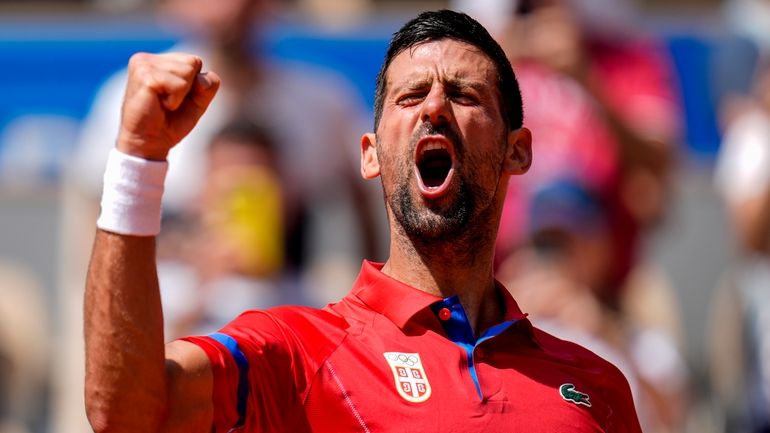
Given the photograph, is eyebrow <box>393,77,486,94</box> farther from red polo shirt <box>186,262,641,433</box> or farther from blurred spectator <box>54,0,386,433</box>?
blurred spectator <box>54,0,386,433</box>

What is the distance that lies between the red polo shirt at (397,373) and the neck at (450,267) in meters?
0.06

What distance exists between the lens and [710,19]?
8.62m

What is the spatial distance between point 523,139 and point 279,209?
3152 mm

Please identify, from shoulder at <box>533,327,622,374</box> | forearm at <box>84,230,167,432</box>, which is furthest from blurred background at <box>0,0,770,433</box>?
forearm at <box>84,230,167,432</box>

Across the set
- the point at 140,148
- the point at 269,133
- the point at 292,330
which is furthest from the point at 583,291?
the point at 140,148

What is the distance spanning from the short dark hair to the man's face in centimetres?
2

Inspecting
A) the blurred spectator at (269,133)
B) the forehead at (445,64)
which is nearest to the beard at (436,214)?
the forehead at (445,64)

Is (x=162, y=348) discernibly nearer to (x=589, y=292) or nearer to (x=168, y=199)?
(x=589, y=292)

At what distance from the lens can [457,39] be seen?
352 centimetres

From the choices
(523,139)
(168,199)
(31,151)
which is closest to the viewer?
(523,139)

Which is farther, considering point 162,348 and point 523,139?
point 523,139

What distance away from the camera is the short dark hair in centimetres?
352

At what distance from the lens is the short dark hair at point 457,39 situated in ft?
11.6

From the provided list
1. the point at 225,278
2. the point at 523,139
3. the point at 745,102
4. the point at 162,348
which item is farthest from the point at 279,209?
the point at 162,348
